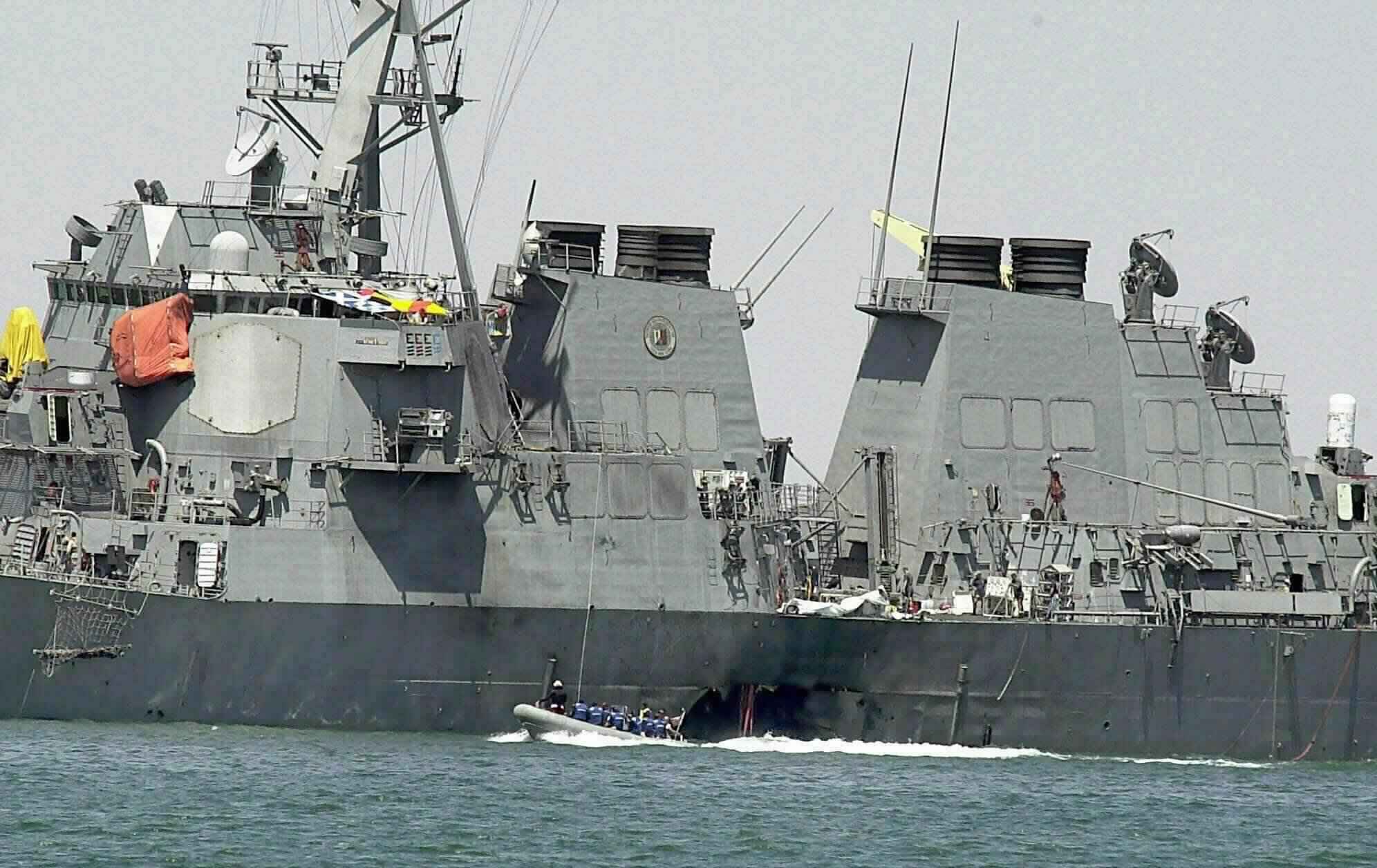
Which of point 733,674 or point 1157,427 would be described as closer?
point 733,674

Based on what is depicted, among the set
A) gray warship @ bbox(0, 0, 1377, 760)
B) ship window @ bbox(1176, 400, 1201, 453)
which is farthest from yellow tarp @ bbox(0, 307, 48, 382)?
ship window @ bbox(1176, 400, 1201, 453)

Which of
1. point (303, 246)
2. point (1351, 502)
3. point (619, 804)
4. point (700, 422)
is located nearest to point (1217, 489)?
point (1351, 502)

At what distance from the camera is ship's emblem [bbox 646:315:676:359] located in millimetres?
39781

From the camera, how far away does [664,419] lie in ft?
130

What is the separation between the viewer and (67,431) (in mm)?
37219

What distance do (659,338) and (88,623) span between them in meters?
9.23

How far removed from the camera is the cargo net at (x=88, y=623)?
117ft

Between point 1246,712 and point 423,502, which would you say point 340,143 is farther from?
point 1246,712

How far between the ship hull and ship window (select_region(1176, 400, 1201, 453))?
12.8 ft

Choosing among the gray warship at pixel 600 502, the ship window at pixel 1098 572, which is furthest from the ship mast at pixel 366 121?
the ship window at pixel 1098 572

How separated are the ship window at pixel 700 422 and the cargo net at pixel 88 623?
831 centimetres

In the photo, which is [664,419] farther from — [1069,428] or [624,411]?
[1069,428]

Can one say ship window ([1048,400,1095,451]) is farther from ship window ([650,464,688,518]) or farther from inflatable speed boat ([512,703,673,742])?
inflatable speed boat ([512,703,673,742])

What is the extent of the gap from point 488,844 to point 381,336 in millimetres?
9358
